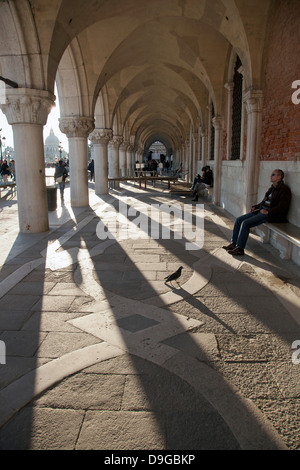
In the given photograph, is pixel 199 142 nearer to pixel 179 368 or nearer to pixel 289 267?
pixel 289 267

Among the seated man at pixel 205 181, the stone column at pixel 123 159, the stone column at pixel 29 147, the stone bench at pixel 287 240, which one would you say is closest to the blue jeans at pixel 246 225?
the stone bench at pixel 287 240

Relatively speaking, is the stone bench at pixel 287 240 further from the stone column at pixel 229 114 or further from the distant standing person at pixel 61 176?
the distant standing person at pixel 61 176

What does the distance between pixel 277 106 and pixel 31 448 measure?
21.1ft

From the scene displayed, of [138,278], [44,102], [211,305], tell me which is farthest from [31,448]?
[44,102]

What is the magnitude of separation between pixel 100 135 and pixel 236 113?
6.00 meters

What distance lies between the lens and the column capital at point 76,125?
10.3 metres

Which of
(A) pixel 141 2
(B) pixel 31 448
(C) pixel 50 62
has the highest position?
(A) pixel 141 2

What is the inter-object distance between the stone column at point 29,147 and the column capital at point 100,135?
7.22 metres

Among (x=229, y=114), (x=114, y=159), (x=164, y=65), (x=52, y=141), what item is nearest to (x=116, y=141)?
(x=114, y=159)

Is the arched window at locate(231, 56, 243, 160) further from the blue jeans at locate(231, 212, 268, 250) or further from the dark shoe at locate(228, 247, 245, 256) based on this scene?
the dark shoe at locate(228, 247, 245, 256)

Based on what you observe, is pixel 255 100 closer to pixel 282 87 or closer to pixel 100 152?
pixel 282 87

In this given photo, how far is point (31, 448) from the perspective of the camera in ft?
6.15

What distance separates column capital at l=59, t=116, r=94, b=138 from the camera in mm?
10344

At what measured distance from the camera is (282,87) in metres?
6.18
